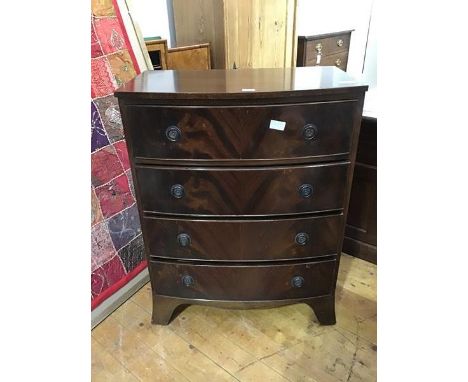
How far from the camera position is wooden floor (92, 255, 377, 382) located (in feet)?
4.33

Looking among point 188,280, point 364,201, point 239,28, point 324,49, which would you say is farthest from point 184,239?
point 324,49

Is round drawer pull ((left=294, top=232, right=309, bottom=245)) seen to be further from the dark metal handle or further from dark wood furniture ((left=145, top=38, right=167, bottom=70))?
dark wood furniture ((left=145, top=38, right=167, bottom=70))

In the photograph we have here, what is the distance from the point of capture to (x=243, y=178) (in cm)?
115

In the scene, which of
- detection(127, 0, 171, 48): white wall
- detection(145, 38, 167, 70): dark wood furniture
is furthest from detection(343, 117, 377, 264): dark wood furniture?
detection(127, 0, 171, 48): white wall

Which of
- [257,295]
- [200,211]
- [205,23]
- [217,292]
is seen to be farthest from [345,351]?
[205,23]

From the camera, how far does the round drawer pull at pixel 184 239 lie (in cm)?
127

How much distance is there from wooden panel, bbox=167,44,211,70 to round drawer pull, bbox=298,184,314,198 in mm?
1043

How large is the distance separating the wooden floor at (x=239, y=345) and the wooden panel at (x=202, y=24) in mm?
1331

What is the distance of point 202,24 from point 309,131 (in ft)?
3.69

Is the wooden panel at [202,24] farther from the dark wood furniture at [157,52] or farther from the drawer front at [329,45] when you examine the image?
the drawer front at [329,45]

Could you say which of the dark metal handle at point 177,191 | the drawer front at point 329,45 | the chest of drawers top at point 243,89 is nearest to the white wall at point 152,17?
the chest of drawers top at point 243,89
